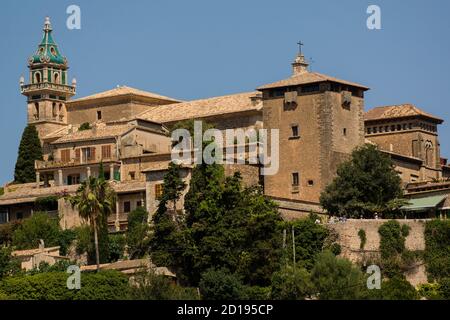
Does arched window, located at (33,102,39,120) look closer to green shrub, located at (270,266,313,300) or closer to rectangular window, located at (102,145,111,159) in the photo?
rectangular window, located at (102,145,111,159)

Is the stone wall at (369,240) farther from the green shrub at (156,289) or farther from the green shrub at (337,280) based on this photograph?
the green shrub at (156,289)

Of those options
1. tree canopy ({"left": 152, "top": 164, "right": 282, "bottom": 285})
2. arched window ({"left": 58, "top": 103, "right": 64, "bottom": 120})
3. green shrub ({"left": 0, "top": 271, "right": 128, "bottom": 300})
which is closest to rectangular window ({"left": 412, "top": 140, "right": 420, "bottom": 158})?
tree canopy ({"left": 152, "top": 164, "right": 282, "bottom": 285})

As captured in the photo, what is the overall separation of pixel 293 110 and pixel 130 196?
9.41m

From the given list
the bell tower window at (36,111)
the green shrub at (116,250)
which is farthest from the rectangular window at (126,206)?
the bell tower window at (36,111)

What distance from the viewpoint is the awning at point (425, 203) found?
94.1 m

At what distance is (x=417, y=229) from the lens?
90375 mm

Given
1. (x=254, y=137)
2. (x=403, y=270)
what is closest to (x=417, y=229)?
(x=403, y=270)

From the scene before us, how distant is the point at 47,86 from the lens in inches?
4916

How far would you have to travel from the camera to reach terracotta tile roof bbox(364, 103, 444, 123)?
110 metres

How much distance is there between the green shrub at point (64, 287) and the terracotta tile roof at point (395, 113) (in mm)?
26939

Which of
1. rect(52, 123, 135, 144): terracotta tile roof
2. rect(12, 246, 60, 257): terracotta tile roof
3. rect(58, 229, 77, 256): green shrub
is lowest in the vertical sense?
rect(12, 246, 60, 257): terracotta tile roof
